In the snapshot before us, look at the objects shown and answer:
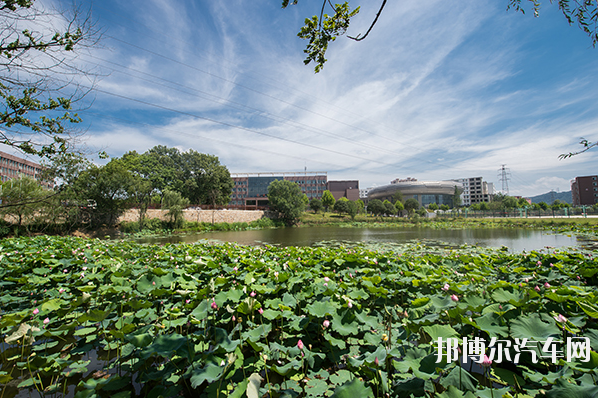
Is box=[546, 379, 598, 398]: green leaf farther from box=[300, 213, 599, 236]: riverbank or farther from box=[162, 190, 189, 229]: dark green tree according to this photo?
box=[162, 190, 189, 229]: dark green tree

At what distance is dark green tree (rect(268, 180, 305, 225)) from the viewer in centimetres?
3825

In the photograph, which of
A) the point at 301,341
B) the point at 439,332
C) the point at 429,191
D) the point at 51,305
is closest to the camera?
the point at 439,332

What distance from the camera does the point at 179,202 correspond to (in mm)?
24828

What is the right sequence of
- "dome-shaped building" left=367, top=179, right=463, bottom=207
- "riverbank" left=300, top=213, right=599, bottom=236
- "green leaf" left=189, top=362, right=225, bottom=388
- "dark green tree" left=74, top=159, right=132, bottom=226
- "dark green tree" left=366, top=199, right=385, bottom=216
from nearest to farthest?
"green leaf" left=189, top=362, right=225, bottom=388 < "dark green tree" left=74, top=159, right=132, bottom=226 < "riverbank" left=300, top=213, right=599, bottom=236 < "dark green tree" left=366, top=199, right=385, bottom=216 < "dome-shaped building" left=367, top=179, right=463, bottom=207

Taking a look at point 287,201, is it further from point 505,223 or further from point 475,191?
point 475,191

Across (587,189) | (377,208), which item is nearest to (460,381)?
(377,208)

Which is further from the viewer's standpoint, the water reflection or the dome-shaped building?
the dome-shaped building

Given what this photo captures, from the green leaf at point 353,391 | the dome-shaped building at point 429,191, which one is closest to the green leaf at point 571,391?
the green leaf at point 353,391

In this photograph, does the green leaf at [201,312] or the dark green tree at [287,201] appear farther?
the dark green tree at [287,201]

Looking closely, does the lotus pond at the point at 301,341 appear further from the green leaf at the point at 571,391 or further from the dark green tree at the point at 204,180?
the dark green tree at the point at 204,180

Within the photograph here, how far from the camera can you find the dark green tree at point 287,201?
3825 cm

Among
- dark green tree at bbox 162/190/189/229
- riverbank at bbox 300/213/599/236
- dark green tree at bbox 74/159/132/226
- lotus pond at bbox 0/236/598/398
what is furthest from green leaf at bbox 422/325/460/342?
dark green tree at bbox 162/190/189/229

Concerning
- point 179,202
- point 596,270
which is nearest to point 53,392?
point 596,270

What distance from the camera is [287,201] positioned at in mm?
38656
